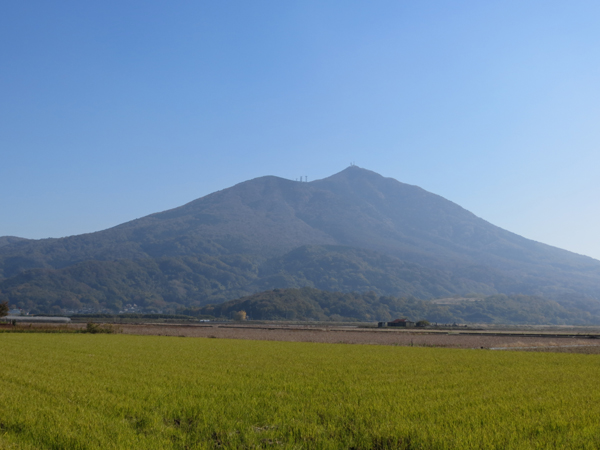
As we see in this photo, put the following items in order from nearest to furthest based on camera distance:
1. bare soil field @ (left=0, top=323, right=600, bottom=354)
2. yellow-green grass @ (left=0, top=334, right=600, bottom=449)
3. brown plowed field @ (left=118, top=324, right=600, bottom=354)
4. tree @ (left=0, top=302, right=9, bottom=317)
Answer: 1. yellow-green grass @ (left=0, top=334, right=600, bottom=449)
2. brown plowed field @ (left=118, top=324, right=600, bottom=354)
3. bare soil field @ (left=0, top=323, right=600, bottom=354)
4. tree @ (left=0, top=302, right=9, bottom=317)

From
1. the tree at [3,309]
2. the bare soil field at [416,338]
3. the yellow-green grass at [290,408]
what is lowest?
the bare soil field at [416,338]

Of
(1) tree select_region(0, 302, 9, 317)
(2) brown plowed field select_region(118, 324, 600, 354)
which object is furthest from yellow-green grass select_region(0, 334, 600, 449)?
(1) tree select_region(0, 302, 9, 317)

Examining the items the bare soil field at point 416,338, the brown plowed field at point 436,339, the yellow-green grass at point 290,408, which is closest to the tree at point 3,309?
the bare soil field at point 416,338

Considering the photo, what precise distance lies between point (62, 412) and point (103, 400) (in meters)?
1.81

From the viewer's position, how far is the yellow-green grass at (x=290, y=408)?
11875 mm

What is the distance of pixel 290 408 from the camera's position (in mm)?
15031

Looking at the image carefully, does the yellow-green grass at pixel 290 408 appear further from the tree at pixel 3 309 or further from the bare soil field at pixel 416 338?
the tree at pixel 3 309

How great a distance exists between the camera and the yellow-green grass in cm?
1188

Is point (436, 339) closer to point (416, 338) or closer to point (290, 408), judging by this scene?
point (416, 338)

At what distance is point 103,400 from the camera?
624 inches

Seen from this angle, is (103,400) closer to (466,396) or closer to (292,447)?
(292,447)

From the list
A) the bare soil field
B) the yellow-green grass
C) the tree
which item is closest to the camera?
the yellow-green grass

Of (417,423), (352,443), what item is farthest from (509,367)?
(352,443)

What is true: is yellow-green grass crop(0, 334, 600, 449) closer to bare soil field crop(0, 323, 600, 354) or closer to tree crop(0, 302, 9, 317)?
bare soil field crop(0, 323, 600, 354)
